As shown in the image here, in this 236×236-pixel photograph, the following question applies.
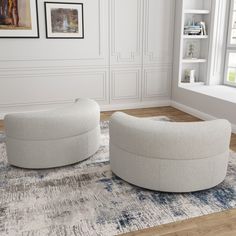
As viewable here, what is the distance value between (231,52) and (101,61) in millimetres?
2171

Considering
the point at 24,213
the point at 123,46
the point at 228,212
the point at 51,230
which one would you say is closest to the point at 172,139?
the point at 228,212

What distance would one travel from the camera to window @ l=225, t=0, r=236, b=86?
15.9ft

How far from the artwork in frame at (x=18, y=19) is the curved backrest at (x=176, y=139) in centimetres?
280

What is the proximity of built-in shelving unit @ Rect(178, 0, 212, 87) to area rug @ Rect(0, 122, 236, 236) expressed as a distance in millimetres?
2823

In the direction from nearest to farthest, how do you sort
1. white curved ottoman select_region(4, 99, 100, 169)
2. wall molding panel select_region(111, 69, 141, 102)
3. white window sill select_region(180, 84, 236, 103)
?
white curved ottoman select_region(4, 99, 100, 169)
white window sill select_region(180, 84, 236, 103)
wall molding panel select_region(111, 69, 141, 102)

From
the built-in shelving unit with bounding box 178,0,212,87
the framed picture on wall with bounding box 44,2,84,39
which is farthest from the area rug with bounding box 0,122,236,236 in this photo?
the built-in shelving unit with bounding box 178,0,212,87

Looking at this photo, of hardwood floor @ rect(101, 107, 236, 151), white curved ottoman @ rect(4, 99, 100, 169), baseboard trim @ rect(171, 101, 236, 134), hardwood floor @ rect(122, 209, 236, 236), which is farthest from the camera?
hardwood floor @ rect(101, 107, 236, 151)

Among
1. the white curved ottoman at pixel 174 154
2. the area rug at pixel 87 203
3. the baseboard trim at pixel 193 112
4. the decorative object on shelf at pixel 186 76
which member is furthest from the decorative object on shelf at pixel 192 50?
the white curved ottoman at pixel 174 154

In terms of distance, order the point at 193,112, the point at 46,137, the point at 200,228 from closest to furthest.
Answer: the point at 200,228 → the point at 46,137 → the point at 193,112

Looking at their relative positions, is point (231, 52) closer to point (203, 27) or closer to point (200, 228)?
point (203, 27)

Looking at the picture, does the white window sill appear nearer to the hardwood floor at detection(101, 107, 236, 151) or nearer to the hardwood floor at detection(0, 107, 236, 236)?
the hardwood floor at detection(101, 107, 236, 151)

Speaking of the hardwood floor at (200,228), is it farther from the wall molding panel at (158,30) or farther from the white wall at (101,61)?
the wall molding panel at (158,30)

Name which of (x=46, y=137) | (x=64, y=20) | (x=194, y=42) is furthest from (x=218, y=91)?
(x=46, y=137)

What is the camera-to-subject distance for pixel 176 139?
2.30 m
